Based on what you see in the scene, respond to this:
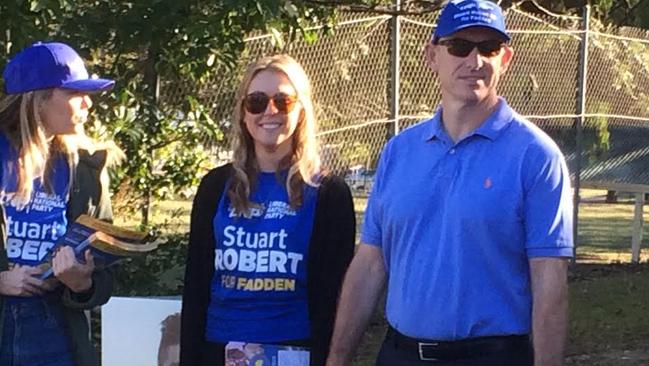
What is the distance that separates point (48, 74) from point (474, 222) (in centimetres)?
146

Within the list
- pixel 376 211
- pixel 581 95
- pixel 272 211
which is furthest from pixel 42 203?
pixel 581 95

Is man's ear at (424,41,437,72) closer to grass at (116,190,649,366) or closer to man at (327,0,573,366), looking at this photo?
man at (327,0,573,366)

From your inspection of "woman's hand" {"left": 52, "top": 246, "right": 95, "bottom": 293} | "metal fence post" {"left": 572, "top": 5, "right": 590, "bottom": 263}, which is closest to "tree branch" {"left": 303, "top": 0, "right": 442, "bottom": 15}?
"metal fence post" {"left": 572, "top": 5, "right": 590, "bottom": 263}

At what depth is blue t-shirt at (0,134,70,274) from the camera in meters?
3.82

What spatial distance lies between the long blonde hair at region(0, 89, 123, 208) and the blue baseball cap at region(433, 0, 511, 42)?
1.25m

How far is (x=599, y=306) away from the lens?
378 inches

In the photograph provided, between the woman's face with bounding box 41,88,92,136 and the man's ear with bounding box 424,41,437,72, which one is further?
the woman's face with bounding box 41,88,92,136

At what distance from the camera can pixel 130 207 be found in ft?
25.7

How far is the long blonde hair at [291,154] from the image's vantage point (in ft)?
12.7

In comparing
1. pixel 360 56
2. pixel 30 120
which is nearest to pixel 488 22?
pixel 30 120

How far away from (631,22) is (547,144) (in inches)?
445

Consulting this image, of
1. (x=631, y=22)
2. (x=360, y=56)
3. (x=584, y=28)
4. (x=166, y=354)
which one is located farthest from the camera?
(x=631, y=22)

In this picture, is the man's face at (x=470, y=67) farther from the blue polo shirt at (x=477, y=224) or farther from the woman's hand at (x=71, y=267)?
the woman's hand at (x=71, y=267)

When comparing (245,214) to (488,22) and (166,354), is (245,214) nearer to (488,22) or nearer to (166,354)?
(166,354)
